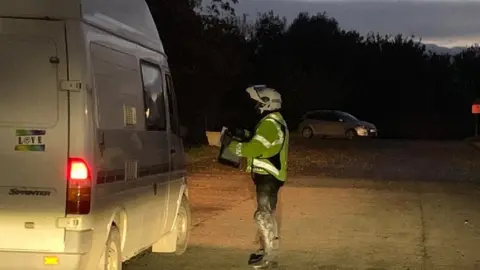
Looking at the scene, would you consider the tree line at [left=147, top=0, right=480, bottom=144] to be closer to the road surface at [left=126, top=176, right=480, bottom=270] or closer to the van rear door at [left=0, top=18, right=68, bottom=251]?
the road surface at [left=126, top=176, right=480, bottom=270]

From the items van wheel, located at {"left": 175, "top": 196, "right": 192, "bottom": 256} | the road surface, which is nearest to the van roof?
van wheel, located at {"left": 175, "top": 196, "right": 192, "bottom": 256}

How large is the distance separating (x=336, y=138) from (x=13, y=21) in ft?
130

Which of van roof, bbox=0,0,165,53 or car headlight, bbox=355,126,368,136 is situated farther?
car headlight, bbox=355,126,368,136

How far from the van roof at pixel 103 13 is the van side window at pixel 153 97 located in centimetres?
26

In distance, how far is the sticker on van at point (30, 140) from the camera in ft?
22.9

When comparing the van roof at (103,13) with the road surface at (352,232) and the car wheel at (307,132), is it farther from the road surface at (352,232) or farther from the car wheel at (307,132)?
the car wheel at (307,132)

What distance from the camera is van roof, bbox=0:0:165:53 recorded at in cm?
708

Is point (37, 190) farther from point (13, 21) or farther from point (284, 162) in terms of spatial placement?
point (284, 162)

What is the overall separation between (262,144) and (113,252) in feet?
7.30

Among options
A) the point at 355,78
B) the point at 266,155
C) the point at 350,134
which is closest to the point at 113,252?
the point at 266,155

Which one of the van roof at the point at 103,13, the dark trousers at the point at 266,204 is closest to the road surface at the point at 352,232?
the dark trousers at the point at 266,204

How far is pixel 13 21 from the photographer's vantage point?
23.4 feet

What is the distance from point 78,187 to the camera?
7.00 m

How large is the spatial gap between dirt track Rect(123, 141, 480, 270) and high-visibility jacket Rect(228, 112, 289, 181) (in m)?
1.35
